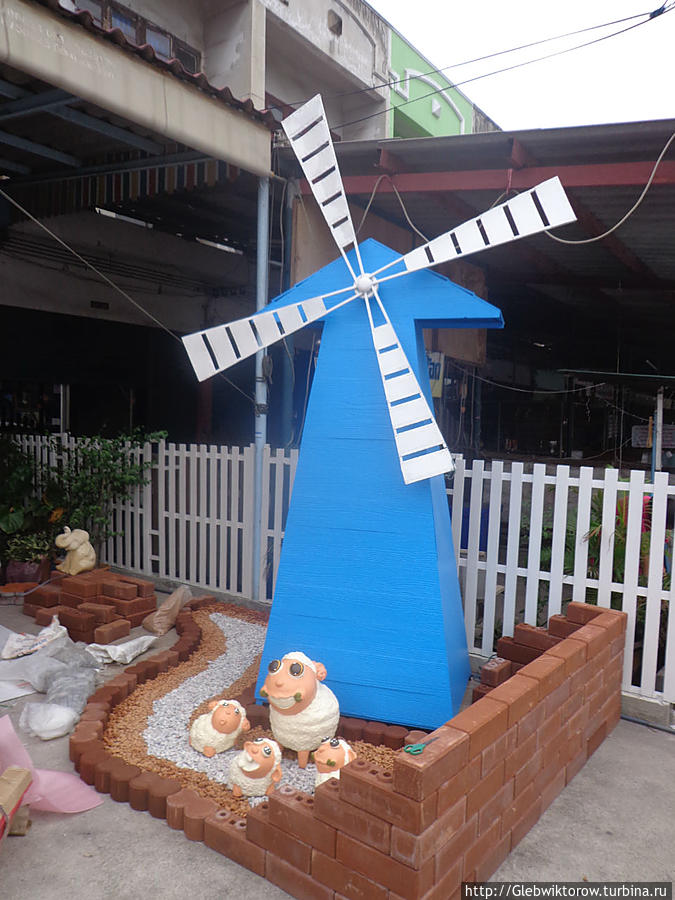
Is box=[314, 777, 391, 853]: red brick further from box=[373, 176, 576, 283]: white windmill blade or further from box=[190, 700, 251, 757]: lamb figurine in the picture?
box=[373, 176, 576, 283]: white windmill blade

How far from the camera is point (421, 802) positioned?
6.63 ft

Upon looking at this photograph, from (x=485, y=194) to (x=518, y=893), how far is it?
17.5 feet

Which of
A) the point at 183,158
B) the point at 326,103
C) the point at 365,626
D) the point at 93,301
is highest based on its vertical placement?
the point at 326,103

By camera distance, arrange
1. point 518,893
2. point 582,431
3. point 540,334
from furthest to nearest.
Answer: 1. point 582,431
2. point 540,334
3. point 518,893

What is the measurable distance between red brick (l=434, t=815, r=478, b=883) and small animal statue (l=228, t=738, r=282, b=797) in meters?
0.93

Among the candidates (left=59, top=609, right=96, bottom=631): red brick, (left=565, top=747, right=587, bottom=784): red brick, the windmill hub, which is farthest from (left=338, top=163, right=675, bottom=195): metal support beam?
(left=59, top=609, right=96, bottom=631): red brick

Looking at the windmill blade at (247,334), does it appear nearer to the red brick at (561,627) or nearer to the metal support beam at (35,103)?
the red brick at (561,627)

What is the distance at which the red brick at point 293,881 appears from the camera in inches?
88.8

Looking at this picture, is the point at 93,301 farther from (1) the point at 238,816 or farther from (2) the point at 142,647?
(1) the point at 238,816

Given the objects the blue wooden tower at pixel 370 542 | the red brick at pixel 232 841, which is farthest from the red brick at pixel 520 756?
the red brick at pixel 232 841

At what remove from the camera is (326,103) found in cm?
1302

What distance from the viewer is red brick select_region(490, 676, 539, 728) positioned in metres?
2.53

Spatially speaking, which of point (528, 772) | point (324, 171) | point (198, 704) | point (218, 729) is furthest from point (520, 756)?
point (324, 171)

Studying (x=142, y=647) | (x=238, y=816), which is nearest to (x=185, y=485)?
(x=142, y=647)
